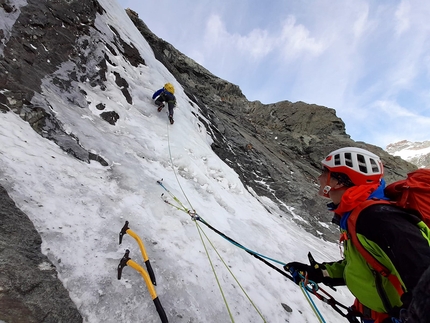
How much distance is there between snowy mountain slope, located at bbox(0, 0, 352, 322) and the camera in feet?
10.3

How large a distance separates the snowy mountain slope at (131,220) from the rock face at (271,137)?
16.1 feet

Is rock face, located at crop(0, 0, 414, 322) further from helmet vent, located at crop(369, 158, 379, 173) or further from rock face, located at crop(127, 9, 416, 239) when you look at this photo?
helmet vent, located at crop(369, 158, 379, 173)

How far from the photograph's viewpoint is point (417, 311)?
0.76m

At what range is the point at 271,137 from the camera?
1141 inches

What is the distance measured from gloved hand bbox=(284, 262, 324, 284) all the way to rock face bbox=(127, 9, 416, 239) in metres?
8.66

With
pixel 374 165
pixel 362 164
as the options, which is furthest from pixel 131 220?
pixel 374 165

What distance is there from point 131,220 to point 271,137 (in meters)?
25.9

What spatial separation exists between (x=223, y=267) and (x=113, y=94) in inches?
295

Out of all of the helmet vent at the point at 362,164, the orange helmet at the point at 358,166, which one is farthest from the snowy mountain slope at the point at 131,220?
the helmet vent at the point at 362,164

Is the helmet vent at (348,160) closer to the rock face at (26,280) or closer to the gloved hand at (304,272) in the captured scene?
the gloved hand at (304,272)

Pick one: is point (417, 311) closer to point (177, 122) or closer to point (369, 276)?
point (369, 276)

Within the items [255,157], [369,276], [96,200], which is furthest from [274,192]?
[369,276]

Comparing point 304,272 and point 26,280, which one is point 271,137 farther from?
point 26,280

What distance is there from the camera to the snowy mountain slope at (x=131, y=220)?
3.14 m
